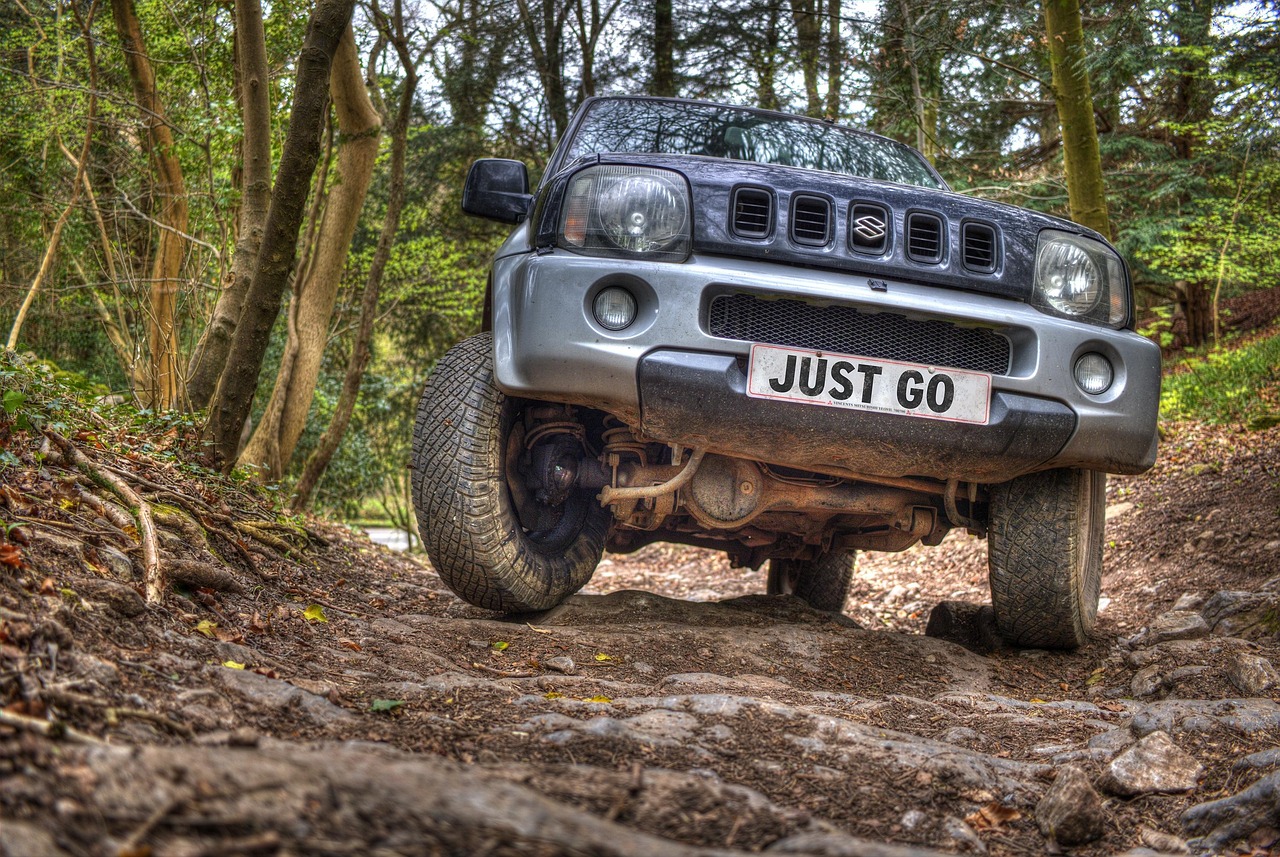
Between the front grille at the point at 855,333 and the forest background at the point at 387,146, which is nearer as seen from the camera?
the front grille at the point at 855,333

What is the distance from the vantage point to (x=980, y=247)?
10.2ft

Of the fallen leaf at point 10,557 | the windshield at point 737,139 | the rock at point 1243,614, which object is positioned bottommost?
the rock at point 1243,614

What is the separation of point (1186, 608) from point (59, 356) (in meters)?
11.6

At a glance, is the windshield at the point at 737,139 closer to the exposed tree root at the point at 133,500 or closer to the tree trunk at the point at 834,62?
the exposed tree root at the point at 133,500

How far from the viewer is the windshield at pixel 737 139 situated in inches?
160

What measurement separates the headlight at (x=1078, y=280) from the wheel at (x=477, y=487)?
5.56 feet

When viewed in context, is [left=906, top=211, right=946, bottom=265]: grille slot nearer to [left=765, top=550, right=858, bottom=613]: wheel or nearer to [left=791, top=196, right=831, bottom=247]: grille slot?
[left=791, top=196, right=831, bottom=247]: grille slot

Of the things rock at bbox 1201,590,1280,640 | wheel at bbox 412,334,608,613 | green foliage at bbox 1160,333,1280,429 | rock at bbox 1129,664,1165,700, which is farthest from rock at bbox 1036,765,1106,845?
green foliage at bbox 1160,333,1280,429

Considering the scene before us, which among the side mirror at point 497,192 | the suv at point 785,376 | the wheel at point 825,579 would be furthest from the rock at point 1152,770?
Result: the wheel at point 825,579

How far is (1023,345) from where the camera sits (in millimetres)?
3018

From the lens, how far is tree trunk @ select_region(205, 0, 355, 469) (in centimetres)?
400

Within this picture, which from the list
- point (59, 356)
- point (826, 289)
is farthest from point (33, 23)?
point (826, 289)

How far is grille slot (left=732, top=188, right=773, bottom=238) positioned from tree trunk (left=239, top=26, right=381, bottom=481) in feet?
16.6

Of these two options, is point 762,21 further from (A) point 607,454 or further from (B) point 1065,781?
(B) point 1065,781
